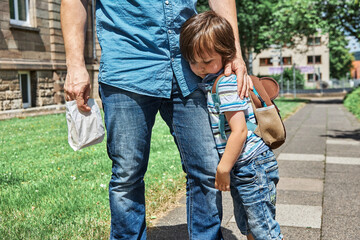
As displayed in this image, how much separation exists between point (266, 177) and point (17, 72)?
1323 cm

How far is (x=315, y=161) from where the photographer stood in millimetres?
6145

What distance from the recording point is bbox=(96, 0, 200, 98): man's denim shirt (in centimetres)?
213

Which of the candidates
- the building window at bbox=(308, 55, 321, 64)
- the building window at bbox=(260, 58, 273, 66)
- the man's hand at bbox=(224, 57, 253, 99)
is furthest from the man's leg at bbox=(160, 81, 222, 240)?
the building window at bbox=(260, 58, 273, 66)

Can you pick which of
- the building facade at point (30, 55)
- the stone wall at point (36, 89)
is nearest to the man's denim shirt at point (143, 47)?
the building facade at point (30, 55)

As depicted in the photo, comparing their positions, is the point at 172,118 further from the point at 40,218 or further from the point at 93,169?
the point at 93,169

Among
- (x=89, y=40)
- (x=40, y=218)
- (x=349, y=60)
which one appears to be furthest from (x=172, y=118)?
(x=349, y=60)

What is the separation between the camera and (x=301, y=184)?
15.5 feet

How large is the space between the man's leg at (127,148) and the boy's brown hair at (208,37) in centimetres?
36

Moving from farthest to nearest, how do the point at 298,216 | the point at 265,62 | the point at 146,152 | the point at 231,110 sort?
the point at 265,62 < the point at 298,216 < the point at 146,152 < the point at 231,110

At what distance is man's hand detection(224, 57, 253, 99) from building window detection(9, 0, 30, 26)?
1328 cm

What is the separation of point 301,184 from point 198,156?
2.85 m

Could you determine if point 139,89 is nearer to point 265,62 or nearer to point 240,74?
point 240,74

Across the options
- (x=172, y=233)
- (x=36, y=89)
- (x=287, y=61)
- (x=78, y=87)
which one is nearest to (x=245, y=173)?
(x=78, y=87)

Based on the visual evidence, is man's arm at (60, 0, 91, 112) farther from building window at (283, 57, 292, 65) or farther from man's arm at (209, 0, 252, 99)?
building window at (283, 57, 292, 65)
